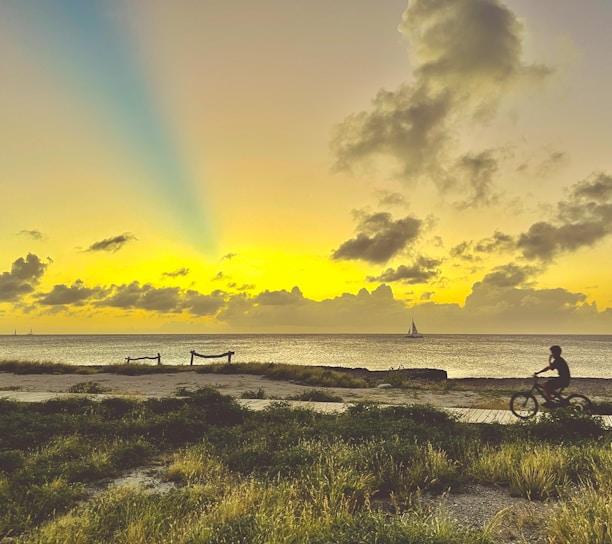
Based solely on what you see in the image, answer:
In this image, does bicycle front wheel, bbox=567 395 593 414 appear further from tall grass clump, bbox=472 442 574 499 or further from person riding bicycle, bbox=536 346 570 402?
tall grass clump, bbox=472 442 574 499

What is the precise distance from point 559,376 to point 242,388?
51.8ft

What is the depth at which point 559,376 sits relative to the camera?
567 inches

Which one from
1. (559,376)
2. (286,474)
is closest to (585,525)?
(286,474)

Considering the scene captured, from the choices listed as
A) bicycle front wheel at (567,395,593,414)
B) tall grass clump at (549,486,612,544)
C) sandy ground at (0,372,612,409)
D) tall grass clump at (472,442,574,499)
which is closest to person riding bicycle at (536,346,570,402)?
bicycle front wheel at (567,395,593,414)

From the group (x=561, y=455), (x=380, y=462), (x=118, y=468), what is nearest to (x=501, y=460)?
(x=561, y=455)

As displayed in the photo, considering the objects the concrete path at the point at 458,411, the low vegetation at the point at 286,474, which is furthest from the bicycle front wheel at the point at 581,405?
the low vegetation at the point at 286,474

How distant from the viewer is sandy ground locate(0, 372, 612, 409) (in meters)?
21.6

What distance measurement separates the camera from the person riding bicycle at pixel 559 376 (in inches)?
555

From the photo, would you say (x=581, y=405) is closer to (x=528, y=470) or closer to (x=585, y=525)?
(x=528, y=470)

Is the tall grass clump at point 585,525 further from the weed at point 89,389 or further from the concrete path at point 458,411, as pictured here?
the weed at point 89,389

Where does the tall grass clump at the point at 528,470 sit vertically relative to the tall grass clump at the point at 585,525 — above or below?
below

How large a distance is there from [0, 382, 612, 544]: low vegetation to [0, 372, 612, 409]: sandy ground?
6865mm

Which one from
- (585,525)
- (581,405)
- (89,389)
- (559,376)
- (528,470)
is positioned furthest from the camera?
(89,389)

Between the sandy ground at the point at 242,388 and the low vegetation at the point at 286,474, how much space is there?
270 inches
